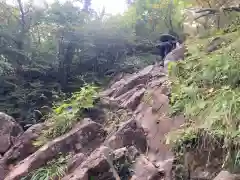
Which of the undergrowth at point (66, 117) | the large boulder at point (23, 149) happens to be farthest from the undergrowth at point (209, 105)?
the large boulder at point (23, 149)

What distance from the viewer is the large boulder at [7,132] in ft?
18.4

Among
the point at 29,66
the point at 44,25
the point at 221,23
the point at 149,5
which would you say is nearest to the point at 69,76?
the point at 29,66

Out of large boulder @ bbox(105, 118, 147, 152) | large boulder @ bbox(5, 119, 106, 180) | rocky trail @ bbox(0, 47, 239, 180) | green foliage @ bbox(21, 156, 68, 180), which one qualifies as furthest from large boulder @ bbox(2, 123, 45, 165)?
large boulder @ bbox(105, 118, 147, 152)

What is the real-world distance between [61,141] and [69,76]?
5.58m

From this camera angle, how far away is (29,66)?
30.8ft

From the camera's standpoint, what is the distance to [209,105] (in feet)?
10.9

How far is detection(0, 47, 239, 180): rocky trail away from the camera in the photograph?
3639 millimetres

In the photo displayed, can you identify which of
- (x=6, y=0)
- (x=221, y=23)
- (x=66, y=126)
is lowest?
(x=66, y=126)

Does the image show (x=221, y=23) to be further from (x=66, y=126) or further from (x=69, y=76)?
(x=69, y=76)

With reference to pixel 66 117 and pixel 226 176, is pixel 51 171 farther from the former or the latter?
pixel 226 176

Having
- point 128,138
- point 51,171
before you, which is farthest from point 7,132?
point 128,138

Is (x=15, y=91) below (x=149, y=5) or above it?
below

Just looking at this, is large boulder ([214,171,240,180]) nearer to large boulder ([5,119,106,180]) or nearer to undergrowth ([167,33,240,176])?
undergrowth ([167,33,240,176])

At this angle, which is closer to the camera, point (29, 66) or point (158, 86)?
point (158, 86)
